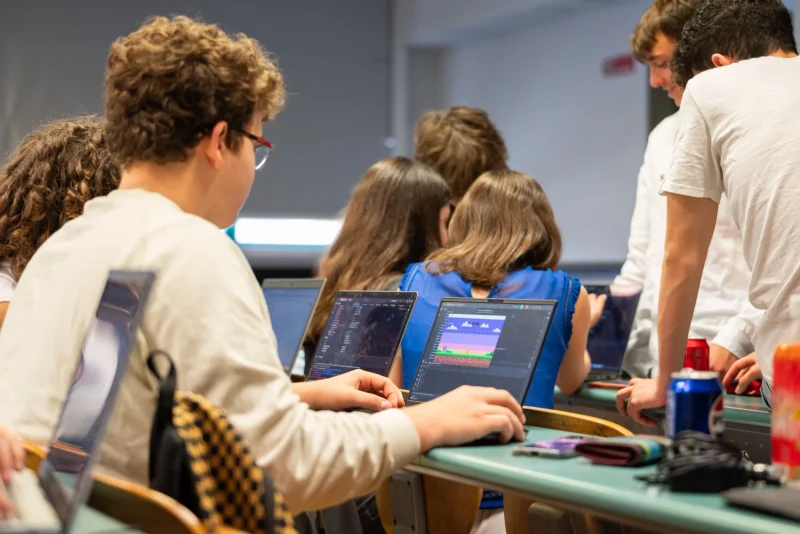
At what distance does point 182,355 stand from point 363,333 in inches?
39.2

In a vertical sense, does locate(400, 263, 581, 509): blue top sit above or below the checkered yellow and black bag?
below

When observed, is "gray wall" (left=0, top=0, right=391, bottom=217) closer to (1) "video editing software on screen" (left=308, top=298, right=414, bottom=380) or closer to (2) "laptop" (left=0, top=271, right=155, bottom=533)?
(1) "video editing software on screen" (left=308, top=298, right=414, bottom=380)

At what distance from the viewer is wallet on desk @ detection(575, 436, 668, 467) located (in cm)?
133

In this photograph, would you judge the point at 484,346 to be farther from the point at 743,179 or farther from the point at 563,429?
the point at 743,179

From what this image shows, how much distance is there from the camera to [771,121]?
1846 mm

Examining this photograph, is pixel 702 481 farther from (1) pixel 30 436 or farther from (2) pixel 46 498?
(1) pixel 30 436

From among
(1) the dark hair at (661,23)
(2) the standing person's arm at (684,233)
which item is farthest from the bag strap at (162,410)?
(1) the dark hair at (661,23)

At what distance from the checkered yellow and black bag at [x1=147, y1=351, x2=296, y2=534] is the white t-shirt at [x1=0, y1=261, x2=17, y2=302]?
113 cm

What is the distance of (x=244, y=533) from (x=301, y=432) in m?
0.25

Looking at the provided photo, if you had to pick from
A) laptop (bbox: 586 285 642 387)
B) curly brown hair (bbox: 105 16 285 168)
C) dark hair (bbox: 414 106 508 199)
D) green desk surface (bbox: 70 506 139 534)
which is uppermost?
curly brown hair (bbox: 105 16 285 168)

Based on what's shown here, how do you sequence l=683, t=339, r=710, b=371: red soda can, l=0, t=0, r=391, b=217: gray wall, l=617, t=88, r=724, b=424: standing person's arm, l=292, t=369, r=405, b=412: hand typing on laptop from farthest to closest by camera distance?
1. l=0, t=0, r=391, b=217: gray wall
2. l=683, t=339, r=710, b=371: red soda can
3. l=617, t=88, r=724, b=424: standing person's arm
4. l=292, t=369, r=405, b=412: hand typing on laptop

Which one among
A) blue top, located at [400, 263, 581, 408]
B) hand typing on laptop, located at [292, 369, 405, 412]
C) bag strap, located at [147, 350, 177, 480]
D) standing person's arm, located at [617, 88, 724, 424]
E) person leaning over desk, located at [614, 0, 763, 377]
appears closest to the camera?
bag strap, located at [147, 350, 177, 480]

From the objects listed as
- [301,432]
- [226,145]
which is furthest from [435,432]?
[226,145]

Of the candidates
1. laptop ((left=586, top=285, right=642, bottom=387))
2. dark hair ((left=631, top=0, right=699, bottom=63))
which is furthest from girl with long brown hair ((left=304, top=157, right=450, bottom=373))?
dark hair ((left=631, top=0, right=699, bottom=63))
